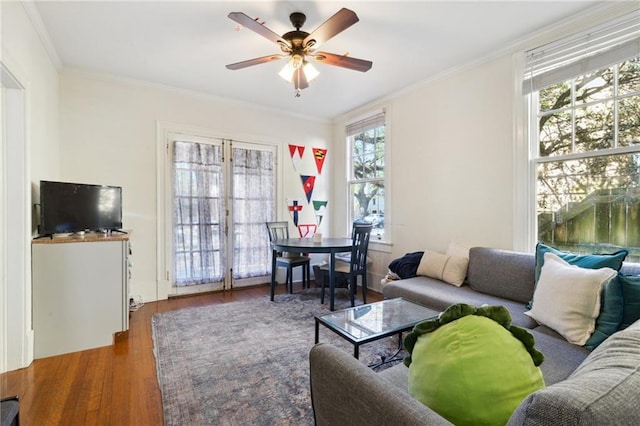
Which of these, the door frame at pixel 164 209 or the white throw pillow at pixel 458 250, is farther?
the door frame at pixel 164 209

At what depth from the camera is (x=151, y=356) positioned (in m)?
2.27

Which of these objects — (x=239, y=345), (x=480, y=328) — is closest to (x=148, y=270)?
(x=239, y=345)

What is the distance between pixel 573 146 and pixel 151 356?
3628 millimetres

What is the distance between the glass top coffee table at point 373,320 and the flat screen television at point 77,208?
225cm

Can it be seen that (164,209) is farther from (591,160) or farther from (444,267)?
(591,160)

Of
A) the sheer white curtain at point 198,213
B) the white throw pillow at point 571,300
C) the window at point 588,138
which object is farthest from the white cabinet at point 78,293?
the window at point 588,138

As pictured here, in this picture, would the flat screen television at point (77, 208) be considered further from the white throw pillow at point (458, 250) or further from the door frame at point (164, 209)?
the white throw pillow at point (458, 250)

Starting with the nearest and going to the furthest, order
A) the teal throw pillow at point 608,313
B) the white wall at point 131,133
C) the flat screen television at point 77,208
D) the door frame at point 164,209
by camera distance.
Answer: the teal throw pillow at point 608,313
the flat screen television at point 77,208
the white wall at point 131,133
the door frame at point 164,209

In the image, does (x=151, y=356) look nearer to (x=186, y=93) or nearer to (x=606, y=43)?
(x=186, y=93)

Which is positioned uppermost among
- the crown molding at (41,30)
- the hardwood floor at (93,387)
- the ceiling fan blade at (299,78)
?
the crown molding at (41,30)

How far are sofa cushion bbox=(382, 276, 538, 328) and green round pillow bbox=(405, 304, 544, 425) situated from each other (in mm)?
1419

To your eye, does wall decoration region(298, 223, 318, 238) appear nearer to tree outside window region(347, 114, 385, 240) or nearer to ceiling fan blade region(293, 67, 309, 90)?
tree outside window region(347, 114, 385, 240)

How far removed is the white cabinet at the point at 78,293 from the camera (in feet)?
7.45

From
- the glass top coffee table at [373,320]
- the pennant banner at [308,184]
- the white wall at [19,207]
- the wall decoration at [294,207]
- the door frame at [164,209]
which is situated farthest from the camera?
the pennant banner at [308,184]
